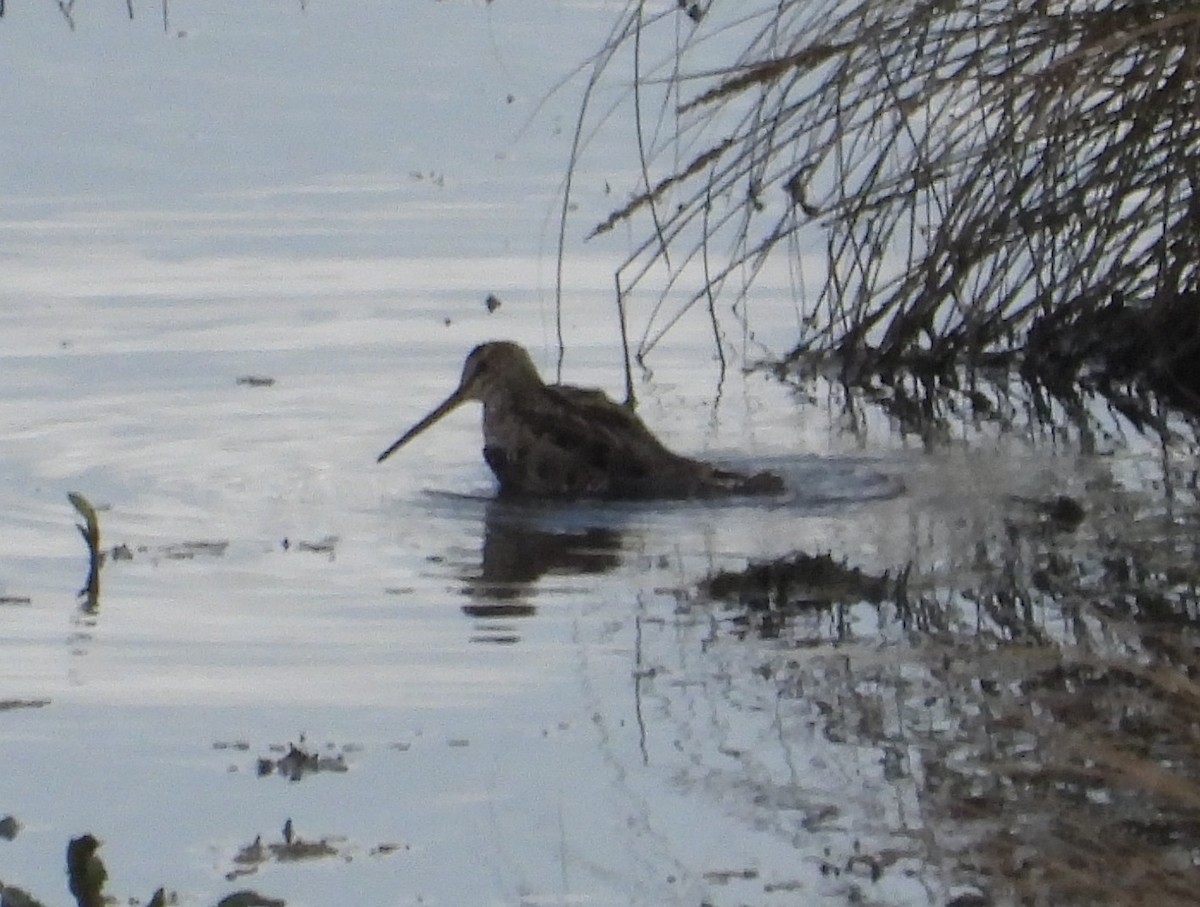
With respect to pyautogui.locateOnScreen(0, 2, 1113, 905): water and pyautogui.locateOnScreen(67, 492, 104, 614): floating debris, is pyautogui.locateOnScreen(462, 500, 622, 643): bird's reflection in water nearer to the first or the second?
pyautogui.locateOnScreen(0, 2, 1113, 905): water

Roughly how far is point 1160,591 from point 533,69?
29.5ft

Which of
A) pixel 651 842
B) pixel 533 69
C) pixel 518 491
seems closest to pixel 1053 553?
pixel 518 491

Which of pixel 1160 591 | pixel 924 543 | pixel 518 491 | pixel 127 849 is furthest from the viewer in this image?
pixel 518 491

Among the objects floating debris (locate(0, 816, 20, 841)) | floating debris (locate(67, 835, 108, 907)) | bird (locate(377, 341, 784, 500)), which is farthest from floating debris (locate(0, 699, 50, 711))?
bird (locate(377, 341, 784, 500))

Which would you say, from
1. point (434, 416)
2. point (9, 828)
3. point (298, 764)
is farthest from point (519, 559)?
point (9, 828)

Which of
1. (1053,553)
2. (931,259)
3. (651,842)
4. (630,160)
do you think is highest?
(630,160)

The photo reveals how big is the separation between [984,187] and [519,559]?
174 centimetres

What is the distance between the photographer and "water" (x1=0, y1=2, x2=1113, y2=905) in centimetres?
541

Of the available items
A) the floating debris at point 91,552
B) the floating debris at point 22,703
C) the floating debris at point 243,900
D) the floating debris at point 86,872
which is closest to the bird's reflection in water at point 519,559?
the floating debris at point 91,552

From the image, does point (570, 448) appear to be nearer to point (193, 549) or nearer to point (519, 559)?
point (519, 559)

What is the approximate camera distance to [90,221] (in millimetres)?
12461

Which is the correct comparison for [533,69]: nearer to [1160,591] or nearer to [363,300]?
[363,300]

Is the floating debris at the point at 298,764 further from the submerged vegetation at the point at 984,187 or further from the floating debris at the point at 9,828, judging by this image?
the submerged vegetation at the point at 984,187

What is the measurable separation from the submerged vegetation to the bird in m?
0.44
